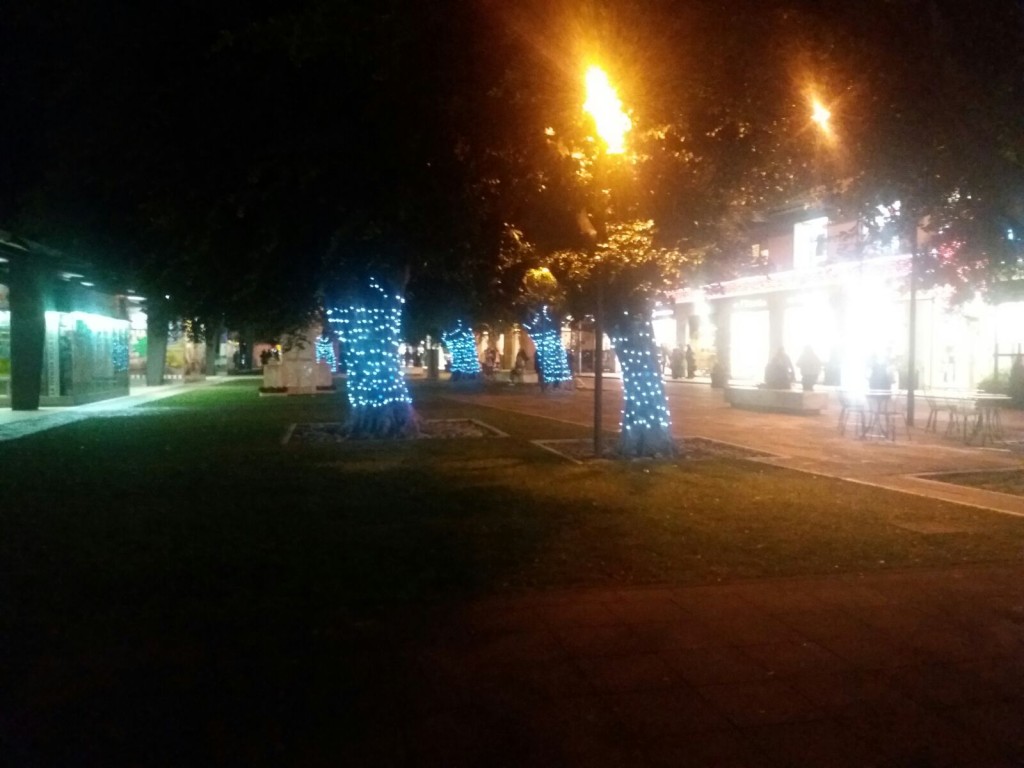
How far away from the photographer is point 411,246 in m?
14.4

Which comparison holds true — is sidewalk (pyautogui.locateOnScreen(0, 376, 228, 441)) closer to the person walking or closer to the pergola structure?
the pergola structure

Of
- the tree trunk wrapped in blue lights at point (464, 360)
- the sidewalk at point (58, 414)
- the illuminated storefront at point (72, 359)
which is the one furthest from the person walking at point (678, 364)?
the illuminated storefront at point (72, 359)

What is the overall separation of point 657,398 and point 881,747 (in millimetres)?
10209

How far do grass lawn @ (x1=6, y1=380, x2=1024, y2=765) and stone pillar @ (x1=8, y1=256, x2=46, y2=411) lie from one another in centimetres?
942

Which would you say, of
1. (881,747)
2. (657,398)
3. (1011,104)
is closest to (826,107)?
(1011,104)

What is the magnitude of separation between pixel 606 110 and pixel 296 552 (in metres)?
5.46

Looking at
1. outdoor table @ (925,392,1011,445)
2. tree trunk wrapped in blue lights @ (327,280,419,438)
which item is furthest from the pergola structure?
outdoor table @ (925,392,1011,445)

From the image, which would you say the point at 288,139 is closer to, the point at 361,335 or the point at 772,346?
the point at 361,335

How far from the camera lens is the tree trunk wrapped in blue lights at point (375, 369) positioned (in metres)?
17.9

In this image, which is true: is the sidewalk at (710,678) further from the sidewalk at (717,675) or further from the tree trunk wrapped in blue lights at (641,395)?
the tree trunk wrapped in blue lights at (641,395)

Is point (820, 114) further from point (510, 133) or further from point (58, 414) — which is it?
point (58, 414)

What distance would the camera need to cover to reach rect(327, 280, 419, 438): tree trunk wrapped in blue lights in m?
17.9

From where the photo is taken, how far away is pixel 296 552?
849cm

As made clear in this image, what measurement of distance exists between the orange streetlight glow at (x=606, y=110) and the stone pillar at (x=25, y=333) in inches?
649
